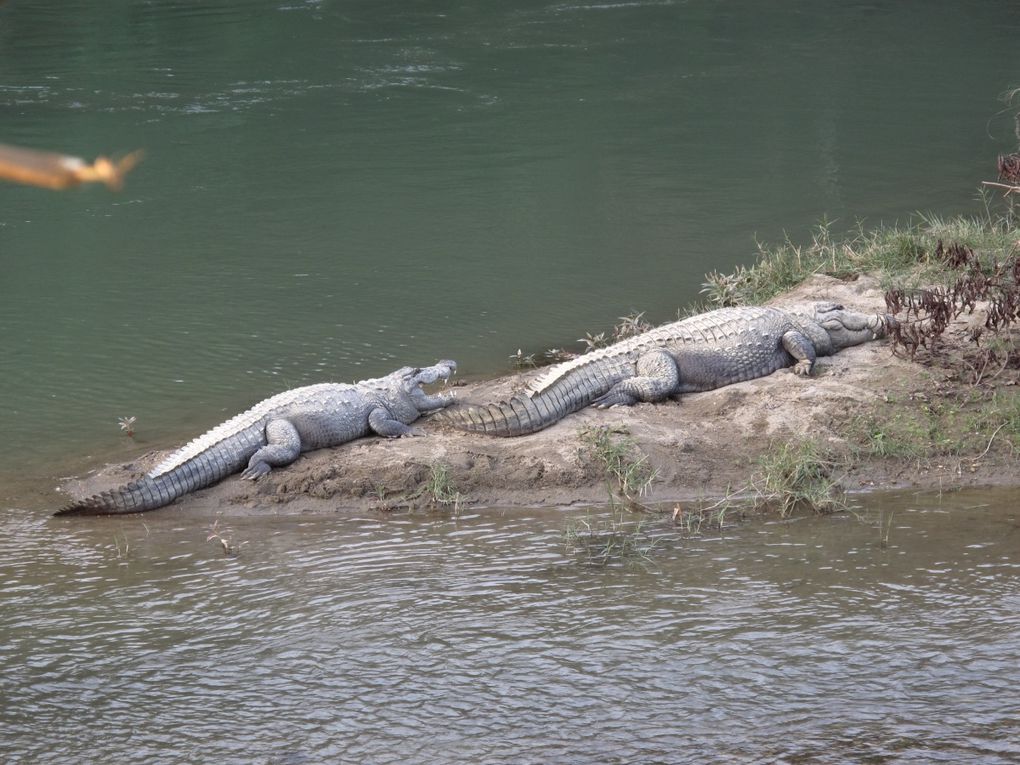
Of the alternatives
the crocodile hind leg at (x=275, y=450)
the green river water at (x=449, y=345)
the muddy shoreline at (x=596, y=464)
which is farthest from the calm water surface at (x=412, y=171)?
the muddy shoreline at (x=596, y=464)

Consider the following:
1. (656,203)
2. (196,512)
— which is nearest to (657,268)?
(656,203)

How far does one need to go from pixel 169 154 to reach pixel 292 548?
34.3 feet

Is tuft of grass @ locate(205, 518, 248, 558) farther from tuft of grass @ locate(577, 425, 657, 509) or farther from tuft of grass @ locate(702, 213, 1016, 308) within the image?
tuft of grass @ locate(702, 213, 1016, 308)

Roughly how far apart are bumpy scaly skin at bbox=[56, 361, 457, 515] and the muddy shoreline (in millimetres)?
83

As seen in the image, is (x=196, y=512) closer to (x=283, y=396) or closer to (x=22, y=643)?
(x=283, y=396)

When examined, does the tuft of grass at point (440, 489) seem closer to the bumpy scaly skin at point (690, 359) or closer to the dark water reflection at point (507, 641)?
the dark water reflection at point (507, 641)

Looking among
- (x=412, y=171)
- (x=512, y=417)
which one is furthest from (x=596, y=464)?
(x=412, y=171)

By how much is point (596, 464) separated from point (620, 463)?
0.43 feet

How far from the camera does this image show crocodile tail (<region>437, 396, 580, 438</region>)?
7.06 metres

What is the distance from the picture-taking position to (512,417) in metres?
7.06

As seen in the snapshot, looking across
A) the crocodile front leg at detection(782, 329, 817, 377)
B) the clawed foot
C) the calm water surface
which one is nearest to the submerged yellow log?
the clawed foot

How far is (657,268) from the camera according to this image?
11.0 metres

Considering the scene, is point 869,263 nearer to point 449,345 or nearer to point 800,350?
point 800,350

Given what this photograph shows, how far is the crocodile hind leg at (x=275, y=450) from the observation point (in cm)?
677
